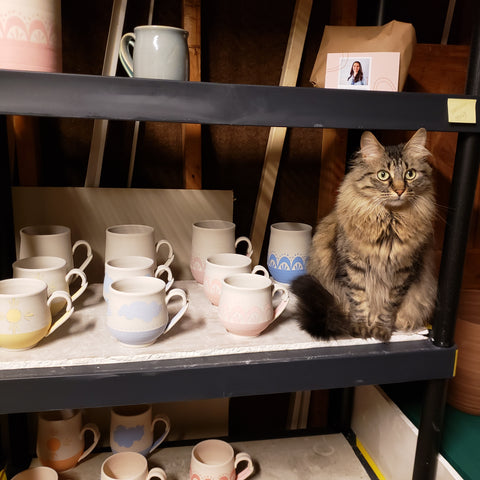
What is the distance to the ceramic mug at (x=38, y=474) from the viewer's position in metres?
1.08

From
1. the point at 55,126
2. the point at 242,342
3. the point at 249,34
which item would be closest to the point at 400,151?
the point at 242,342

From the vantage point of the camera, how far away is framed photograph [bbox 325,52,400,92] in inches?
35.6

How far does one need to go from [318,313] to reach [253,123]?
43cm

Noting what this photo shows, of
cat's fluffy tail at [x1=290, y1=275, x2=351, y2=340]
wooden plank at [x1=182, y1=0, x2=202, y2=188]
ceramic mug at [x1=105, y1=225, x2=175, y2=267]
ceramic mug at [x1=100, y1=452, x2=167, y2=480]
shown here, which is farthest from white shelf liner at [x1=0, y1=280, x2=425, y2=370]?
wooden plank at [x1=182, y1=0, x2=202, y2=188]

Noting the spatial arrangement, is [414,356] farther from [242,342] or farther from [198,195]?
Result: [198,195]

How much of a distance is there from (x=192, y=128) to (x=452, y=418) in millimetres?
1094

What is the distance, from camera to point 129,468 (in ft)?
3.67

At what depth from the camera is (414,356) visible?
0.90m

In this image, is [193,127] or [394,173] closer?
[394,173]

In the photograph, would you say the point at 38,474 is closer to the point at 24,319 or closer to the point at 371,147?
the point at 24,319

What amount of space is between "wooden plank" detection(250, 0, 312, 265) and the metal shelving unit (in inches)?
24.3

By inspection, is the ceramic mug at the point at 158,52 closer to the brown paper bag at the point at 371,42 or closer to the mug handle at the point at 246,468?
the brown paper bag at the point at 371,42

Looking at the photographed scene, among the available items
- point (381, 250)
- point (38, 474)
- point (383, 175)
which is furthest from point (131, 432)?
point (383, 175)

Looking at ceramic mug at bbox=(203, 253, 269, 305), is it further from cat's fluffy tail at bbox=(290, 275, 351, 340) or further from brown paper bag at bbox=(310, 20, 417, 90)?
brown paper bag at bbox=(310, 20, 417, 90)
